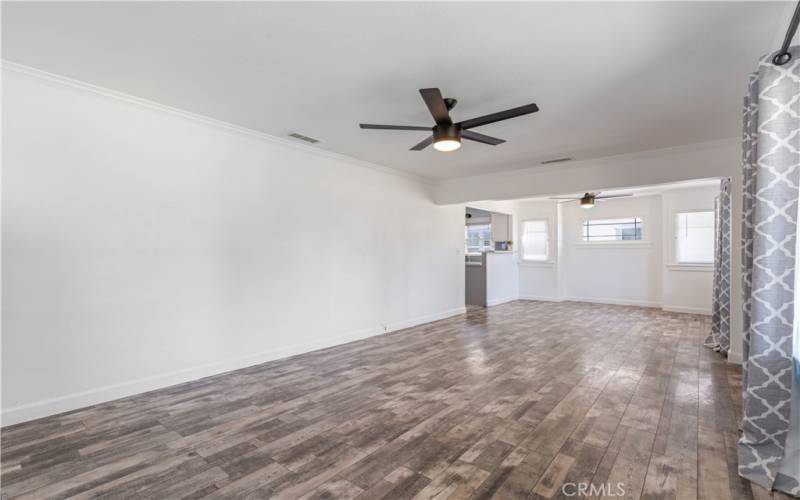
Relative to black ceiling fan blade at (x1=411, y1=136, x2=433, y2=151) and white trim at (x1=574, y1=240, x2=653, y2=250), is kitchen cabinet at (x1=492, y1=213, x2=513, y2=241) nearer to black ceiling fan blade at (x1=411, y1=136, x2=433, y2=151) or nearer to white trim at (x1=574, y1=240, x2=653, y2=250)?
white trim at (x1=574, y1=240, x2=653, y2=250)

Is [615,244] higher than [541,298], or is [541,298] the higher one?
[615,244]

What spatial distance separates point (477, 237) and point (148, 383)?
29.3 ft

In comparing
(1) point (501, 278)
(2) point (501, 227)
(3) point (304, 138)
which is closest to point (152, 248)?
(3) point (304, 138)

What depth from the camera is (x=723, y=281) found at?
190 inches

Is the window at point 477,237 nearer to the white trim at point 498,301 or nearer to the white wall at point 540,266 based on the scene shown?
the white wall at point 540,266

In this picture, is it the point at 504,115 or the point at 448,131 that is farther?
the point at 448,131

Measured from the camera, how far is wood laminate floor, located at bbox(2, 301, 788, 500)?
2.03 metres

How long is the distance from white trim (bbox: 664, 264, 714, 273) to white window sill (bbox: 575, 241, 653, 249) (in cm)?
67

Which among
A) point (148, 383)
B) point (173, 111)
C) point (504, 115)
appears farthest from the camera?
point (173, 111)

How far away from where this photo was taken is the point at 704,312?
287 inches

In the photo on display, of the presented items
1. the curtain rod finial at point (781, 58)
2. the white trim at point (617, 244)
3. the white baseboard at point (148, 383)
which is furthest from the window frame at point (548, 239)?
the curtain rod finial at point (781, 58)

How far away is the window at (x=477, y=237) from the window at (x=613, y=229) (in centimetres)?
250

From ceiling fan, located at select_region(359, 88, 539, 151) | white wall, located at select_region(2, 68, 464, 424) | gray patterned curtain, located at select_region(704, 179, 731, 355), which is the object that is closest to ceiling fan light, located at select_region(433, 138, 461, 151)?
ceiling fan, located at select_region(359, 88, 539, 151)

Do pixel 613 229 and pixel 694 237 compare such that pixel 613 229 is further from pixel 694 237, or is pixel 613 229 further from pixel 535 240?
pixel 535 240
